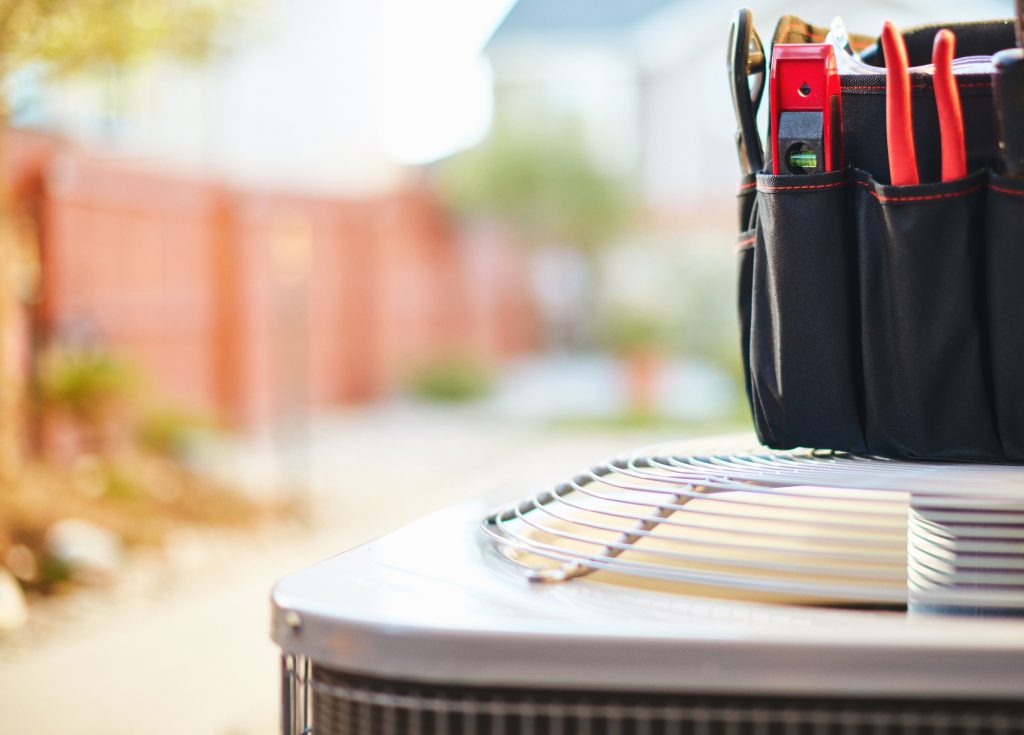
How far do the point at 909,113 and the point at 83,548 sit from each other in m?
3.99

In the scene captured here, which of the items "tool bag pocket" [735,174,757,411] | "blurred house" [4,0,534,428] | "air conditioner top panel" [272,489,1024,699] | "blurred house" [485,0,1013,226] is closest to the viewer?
"air conditioner top panel" [272,489,1024,699]

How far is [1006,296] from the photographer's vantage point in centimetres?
102

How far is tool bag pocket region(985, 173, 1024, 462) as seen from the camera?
1.02 m

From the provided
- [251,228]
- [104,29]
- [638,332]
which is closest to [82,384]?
[104,29]

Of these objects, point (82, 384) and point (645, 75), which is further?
point (645, 75)

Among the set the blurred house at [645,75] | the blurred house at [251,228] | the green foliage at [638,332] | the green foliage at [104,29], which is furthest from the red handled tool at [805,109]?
the blurred house at [645,75]

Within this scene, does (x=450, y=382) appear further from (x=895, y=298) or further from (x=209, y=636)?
(x=895, y=298)

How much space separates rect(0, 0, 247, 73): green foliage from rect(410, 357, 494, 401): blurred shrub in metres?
6.45

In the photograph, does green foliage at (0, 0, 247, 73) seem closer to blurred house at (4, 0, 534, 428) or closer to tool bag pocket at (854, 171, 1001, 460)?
blurred house at (4, 0, 534, 428)

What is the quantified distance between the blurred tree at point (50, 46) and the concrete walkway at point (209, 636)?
1.10 meters

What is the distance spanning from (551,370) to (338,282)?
15.5 feet

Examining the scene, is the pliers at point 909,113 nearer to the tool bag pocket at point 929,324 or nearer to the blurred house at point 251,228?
the tool bag pocket at point 929,324

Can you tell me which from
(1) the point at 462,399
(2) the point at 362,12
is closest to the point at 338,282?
(1) the point at 462,399

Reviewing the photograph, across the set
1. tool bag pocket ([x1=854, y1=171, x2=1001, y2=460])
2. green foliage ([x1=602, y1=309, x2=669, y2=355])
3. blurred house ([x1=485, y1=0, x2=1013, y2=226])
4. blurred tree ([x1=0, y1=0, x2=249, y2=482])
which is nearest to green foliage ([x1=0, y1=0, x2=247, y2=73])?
blurred tree ([x1=0, y1=0, x2=249, y2=482])
